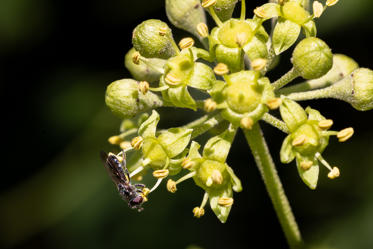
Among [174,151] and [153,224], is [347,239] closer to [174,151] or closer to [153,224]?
[153,224]

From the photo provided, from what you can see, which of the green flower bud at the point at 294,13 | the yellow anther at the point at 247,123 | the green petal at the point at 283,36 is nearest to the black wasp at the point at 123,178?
the yellow anther at the point at 247,123

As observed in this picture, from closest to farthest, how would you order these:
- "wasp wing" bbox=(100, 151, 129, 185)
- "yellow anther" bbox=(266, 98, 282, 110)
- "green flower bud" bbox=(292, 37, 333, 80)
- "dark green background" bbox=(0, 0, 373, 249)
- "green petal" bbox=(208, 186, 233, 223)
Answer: "yellow anther" bbox=(266, 98, 282, 110) < "green flower bud" bbox=(292, 37, 333, 80) < "green petal" bbox=(208, 186, 233, 223) < "wasp wing" bbox=(100, 151, 129, 185) < "dark green background" bbox=(0, 0, 373, 249)

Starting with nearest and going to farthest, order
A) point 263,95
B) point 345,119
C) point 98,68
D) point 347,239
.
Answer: point 263,95 < point 347,239 < point 345,119 < point 98,68

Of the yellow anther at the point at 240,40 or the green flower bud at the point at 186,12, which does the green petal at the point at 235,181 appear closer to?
the yellow anther at the point at 240,40

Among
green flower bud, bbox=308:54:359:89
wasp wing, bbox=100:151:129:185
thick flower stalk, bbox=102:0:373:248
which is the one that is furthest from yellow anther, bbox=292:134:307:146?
wasp wing, bbox=100:151:129:185

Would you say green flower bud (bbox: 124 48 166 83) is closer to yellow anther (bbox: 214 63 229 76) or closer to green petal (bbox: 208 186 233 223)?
yellow anther (bbox: 214 63 229 76)

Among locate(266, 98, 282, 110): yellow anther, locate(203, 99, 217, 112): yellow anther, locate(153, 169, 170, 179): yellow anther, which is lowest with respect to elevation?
locate(153, 169, 170, 179): yellow anther

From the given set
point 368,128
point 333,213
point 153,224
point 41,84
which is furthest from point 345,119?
point 41,84
